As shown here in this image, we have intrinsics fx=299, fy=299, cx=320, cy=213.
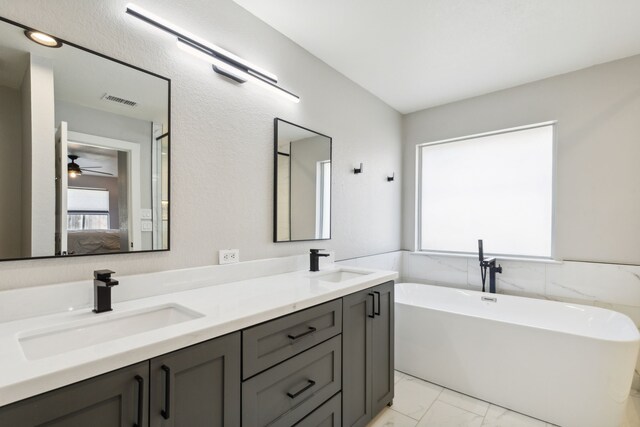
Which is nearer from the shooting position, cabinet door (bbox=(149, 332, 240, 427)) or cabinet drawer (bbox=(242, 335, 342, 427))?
cabinet door (bbox=(149, 332, 240, 427))

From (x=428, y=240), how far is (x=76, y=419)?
3440 millimetres

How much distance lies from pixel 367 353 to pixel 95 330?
4.54 feet

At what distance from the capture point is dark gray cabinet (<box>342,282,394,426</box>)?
166 centimetres

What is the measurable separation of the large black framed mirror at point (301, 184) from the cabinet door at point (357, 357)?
711 mm

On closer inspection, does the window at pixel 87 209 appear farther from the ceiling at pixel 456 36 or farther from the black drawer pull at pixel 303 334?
the ceiling at pixel 456 36

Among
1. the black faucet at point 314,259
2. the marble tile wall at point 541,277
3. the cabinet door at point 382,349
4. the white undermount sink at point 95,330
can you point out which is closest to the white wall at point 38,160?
the white undermount sink at point 95,330

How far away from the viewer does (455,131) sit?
335 centimetres

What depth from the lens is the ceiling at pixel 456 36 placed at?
6.15 feet

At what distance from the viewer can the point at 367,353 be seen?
181 cm

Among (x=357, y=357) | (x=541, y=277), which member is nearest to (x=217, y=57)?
(x=357, y=357)

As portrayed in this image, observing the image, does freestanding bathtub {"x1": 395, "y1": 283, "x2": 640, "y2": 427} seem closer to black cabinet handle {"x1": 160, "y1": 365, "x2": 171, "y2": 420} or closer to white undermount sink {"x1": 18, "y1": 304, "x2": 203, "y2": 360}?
white undermount sink {"x1": 18, "y1": 304, "x2": 203, "y2": 360}

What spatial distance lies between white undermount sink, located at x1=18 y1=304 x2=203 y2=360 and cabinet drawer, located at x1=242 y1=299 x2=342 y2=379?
24cm

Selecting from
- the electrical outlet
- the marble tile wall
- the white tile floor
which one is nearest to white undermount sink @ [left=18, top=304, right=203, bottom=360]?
the electrical outlet

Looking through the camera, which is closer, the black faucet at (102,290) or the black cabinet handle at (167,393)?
the black cabinet handle at (167,393)
